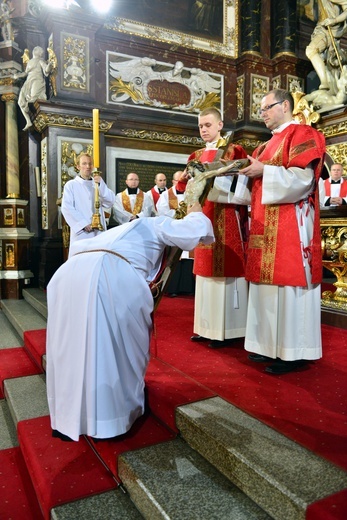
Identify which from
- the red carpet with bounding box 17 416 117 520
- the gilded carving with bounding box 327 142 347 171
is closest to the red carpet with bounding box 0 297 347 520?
the red carpet with bounding box 17 416 117 520

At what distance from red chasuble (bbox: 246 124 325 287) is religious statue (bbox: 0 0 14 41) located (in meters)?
6.35

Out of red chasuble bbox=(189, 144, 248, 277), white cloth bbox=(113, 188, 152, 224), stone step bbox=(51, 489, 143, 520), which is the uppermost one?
white cloth bbox=(113, 188, 152, 224)

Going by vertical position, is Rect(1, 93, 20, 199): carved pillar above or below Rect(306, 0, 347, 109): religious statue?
below

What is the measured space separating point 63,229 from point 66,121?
1774mm

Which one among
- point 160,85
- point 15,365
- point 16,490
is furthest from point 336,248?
point 160,85

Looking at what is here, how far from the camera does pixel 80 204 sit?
235 inches

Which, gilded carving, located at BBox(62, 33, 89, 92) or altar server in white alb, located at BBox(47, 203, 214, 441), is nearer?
altar server in white alb, located at BBox(47, 203, 214, 441)

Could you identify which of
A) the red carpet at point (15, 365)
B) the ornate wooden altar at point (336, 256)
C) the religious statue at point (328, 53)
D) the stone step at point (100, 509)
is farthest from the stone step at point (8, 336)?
the religious statue at point (328, 53)

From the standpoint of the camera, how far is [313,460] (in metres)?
1.75

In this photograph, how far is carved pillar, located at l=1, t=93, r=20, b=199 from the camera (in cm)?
745

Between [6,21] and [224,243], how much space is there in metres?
6.36

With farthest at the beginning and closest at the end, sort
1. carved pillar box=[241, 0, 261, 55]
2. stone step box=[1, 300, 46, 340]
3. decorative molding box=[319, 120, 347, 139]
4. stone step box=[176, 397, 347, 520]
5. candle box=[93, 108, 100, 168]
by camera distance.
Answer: carved pillar box=[241, 0, 261, 55], decorative molding box=[319, 120, 347, 139], stone step box=[1, 300, 46, 340], candle box=[93, 108, 100, 168], stone step box=[176, 397, 347, 520]

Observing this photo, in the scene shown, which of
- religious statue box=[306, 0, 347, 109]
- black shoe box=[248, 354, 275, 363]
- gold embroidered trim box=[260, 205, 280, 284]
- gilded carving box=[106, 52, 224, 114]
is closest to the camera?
gold embroidered trim box=[260, 205, 280, 284]

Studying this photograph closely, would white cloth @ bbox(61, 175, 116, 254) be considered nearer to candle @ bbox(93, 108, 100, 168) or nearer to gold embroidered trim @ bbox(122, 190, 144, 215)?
gold embroidered trim @ bbox(122, 190, 144, 215)
